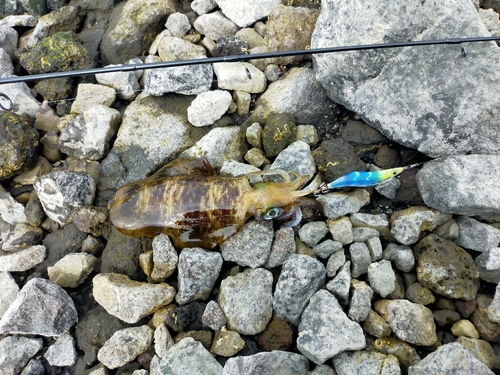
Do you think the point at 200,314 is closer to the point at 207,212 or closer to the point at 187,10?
the point at 207,212

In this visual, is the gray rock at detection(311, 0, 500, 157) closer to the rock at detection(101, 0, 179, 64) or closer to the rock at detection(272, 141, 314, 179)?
the rock at detection(272, 141, 314, 179)

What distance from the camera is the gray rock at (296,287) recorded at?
2760 millimetres

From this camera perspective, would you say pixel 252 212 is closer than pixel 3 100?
Yes

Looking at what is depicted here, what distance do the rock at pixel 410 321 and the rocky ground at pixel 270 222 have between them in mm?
14

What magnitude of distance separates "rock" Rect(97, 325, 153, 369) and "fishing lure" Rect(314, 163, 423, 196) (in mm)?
1749

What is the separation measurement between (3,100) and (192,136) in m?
1.76

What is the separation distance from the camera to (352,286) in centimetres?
282

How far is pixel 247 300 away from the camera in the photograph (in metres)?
2.81

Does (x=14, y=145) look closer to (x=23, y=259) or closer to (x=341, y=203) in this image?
(x=23, y=259)

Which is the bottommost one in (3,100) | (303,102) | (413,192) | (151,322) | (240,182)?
(151,322)

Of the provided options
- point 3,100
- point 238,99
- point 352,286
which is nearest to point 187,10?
point 238,99

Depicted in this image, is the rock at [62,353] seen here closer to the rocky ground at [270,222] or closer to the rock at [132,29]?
the rocky ground at [270,222]

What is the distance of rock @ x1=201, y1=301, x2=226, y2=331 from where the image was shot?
110 inches

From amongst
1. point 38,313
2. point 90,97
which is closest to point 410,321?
point 38,313
